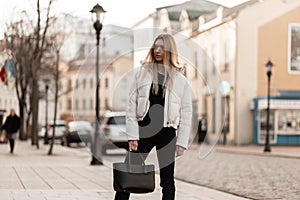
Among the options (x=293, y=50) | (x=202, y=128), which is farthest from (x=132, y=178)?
(x=293, y=50)

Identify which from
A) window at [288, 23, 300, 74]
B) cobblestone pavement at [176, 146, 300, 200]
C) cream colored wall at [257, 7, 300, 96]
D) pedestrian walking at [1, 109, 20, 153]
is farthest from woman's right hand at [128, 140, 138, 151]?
window at [288, 23, 300, 74]

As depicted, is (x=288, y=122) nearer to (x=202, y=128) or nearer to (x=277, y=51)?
(x=277, y=51)

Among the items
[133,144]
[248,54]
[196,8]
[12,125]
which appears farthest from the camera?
[196,8]

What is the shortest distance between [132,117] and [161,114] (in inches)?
11.1

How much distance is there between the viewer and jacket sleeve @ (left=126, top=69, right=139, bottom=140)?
694 centimetres

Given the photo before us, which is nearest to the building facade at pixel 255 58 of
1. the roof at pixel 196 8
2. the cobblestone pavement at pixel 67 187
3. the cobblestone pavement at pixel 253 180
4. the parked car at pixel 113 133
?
the roof at pixel 196 8

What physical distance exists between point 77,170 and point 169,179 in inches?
406

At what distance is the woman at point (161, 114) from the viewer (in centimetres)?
701

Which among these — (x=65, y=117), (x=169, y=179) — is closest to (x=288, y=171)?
(x=169, y=179)

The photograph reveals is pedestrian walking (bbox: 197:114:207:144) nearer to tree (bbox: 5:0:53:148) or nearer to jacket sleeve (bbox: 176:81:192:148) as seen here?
tree (bbox: 5:0:53:148)

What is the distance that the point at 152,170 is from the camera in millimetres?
7098

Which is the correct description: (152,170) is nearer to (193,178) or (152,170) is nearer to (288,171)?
(193,178)

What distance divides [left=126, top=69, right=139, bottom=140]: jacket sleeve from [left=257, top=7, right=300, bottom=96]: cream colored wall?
3380 cm

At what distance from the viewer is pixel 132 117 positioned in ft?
23.0
